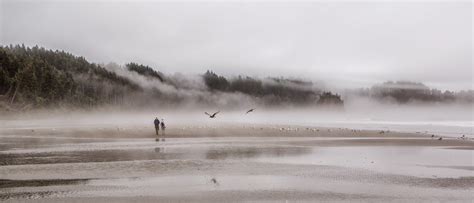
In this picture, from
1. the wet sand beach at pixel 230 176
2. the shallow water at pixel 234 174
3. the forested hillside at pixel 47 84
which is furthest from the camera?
the forested hillside at pixel 47 84

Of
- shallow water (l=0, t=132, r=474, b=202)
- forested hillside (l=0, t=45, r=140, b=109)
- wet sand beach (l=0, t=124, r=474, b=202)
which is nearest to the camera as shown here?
wet sand beach (l=0, t=124, r=474, b=202)

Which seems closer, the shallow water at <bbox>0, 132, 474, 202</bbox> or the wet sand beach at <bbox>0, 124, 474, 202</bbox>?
the wet sand beach at <bbox>0, 124, 474, 202</bbox>

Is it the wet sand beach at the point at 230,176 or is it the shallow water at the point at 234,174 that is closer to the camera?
the wet sand beach at the point at 230,176

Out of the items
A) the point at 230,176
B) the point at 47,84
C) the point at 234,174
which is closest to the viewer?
the point at 230,176

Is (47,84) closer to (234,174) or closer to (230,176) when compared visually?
(234,174)

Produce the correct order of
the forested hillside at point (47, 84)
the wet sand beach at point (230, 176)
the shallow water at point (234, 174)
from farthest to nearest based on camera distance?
the forested hillside at point (47, 84)
the shallow water at point (234, 174)
the wet sand beach at point (230, 176)

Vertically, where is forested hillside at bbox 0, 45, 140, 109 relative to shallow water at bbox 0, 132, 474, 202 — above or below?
above

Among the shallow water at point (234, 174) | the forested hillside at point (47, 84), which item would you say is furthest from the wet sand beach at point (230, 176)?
the forested hillside at point (47, 84)

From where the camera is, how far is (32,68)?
129 meters

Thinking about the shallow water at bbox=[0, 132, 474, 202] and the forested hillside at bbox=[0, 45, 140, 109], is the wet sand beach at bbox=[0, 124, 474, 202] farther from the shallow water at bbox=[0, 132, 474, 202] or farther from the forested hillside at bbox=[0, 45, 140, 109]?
the forested hillside at bbox=[0, 45, 140, 109]

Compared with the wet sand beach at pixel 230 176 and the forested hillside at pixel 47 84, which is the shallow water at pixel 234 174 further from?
the forested hillside at pixel 47 84

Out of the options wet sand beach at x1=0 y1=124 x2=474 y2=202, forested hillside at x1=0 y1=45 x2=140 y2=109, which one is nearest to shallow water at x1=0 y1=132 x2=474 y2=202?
wet sand beach at x1=0 y1=124 x2=474 y2=202

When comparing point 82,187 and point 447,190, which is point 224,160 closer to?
point 82,187

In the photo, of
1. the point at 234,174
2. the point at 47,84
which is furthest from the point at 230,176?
the point at 47,84
